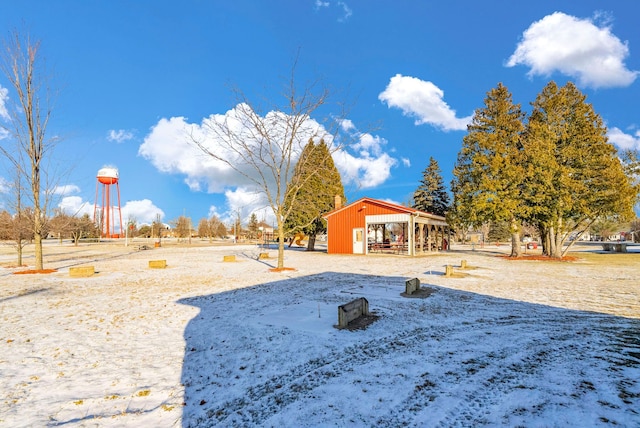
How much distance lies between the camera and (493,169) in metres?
23.6

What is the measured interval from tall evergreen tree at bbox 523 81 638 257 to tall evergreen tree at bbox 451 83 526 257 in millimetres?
949

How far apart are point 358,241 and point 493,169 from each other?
12.0 metres

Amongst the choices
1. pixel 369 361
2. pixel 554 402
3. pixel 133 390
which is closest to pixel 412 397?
pixel 369 361

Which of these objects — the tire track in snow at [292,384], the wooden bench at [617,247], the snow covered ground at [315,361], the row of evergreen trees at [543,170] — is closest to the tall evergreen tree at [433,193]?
the row of evergreen trees at [543,170]

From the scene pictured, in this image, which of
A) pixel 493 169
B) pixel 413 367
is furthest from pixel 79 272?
pixel 493 169

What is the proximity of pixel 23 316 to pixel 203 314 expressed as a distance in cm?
405

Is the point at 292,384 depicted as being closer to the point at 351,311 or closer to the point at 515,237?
the point at 351,311

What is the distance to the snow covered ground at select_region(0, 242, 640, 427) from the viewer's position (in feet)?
11.7

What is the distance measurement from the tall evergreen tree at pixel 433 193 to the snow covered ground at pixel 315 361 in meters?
29.2

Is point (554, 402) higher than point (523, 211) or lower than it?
lower

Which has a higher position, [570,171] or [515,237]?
[570,171]

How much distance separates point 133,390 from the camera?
4180 mm

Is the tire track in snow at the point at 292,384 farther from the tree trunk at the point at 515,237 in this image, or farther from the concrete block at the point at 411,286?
the tree trunk at the point at 515,237

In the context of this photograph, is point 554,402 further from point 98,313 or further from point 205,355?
point 98,313
